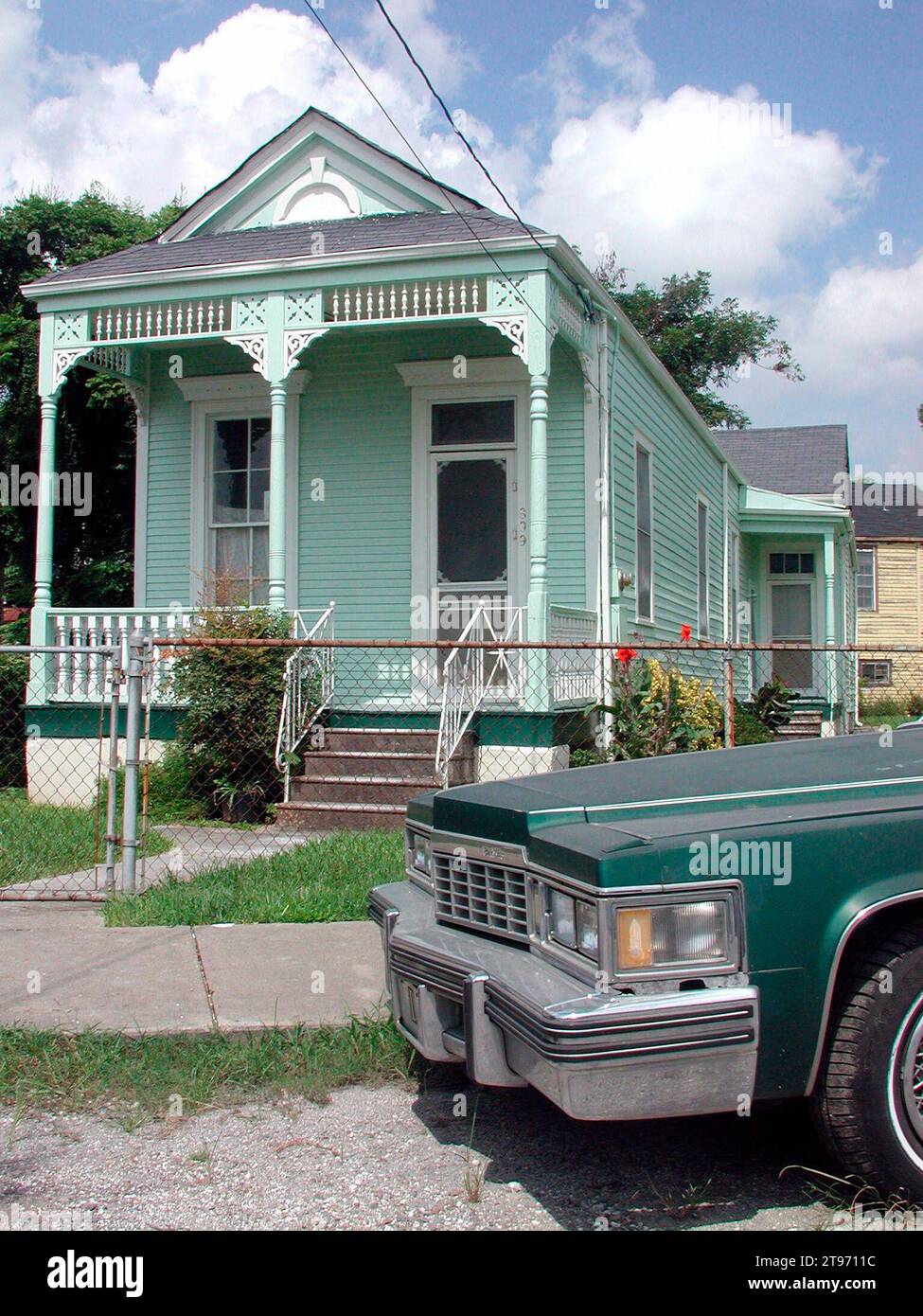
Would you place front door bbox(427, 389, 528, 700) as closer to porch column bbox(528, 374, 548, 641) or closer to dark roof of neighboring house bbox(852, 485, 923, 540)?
porch column bbox(528, 374, 548, 641)

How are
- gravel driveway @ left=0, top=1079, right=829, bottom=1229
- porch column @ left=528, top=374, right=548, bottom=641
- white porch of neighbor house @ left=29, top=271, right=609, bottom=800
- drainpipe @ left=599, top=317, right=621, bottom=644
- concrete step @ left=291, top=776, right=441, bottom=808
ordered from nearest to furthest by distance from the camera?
gravel driveway @ left=0, top=1079, right=829, bottom=1229 < concrete step @ left=291, top=776, right=441, bottom=808 < porch column @ left=528, top=374, right=548, bottom=641 < white porch of neighbor house @ left=29, top=271, right=609, bottom=800 < drainpipe @ left=599, top=317, right=621, bottom=644

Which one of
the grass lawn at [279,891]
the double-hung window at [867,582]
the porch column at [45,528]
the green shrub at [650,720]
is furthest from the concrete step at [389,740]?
the double-hung window at [867,582]

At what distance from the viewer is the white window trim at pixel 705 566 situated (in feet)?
55.2

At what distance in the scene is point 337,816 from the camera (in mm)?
8992

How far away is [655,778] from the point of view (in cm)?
379

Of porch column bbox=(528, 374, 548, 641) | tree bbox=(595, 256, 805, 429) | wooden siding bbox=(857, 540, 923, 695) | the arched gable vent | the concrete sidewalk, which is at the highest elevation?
tree bbox=(595, 256, 805, 429)

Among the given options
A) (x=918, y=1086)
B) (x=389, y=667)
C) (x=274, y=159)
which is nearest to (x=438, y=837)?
(x=918, y=1086)

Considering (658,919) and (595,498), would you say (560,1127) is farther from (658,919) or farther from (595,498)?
(595,498)

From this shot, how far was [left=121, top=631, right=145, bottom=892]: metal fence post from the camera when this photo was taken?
664 cm

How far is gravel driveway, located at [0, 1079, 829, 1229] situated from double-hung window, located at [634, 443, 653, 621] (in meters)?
9.33

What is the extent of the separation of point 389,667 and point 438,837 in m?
7.41

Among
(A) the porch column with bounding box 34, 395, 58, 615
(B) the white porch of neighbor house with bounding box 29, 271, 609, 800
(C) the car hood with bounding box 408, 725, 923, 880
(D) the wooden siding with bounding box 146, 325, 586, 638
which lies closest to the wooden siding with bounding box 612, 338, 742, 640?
(B) the white porch of neighbor house with bounding box 29, 271, 609, 800

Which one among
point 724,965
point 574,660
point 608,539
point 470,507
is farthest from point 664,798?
point 470,507

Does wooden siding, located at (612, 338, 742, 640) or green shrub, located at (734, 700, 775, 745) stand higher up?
wooden siding, located at (612, 338, 742, 640)
